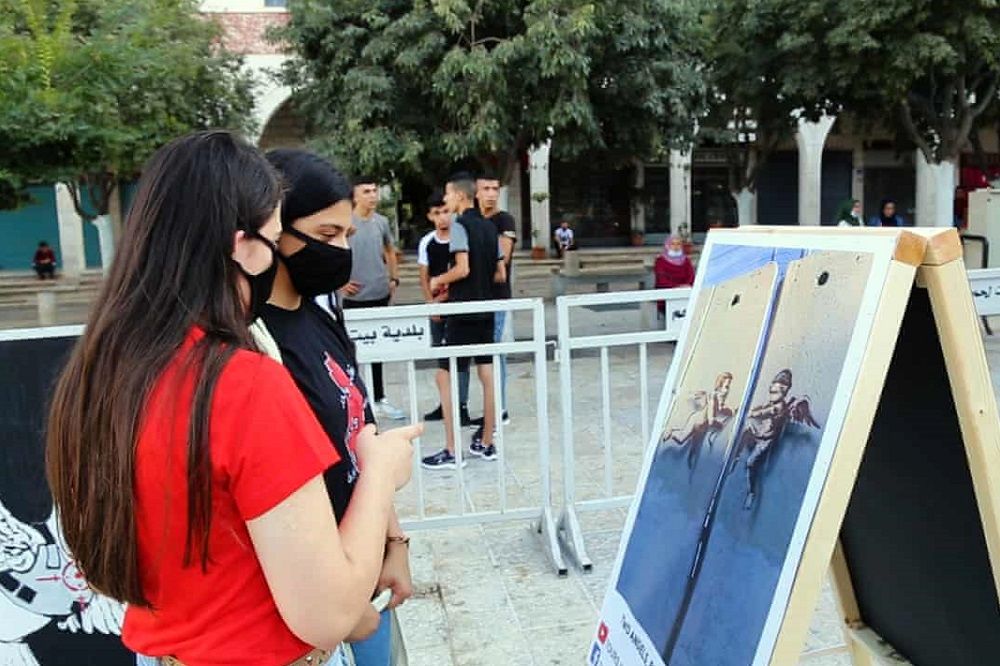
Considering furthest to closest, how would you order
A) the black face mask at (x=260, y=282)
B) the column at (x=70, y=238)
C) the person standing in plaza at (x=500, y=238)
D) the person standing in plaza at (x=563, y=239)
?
the person standing in plaza at (x=563, y=239), the column at (x=70, y=238), the person standing in plaza at (x=500, y=238), the black face mask at (x=260, y=282)

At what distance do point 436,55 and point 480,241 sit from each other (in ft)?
18.5

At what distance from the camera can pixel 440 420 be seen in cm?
653

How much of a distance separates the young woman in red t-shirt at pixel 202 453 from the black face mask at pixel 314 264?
1.49 feet

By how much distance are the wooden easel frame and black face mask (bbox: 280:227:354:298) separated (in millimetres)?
1044

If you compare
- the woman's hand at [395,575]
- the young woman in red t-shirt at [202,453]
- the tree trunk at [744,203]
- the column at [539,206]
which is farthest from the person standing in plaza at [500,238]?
the column at [539,206]

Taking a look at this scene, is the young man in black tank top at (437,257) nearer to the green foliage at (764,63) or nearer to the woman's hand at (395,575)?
the woman's hand at (395,575)

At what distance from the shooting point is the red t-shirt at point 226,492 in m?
1.13

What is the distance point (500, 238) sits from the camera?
6410 millimetres

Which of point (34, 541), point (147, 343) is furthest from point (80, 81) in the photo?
point (147, 343)

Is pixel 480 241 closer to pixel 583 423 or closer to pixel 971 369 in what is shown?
pixel 583 423

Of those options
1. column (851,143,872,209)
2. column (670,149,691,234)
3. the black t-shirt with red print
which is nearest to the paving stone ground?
the black t-shirt with red print

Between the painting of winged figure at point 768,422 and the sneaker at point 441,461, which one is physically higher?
the painting of winged figure at point 768,422

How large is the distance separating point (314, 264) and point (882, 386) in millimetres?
Result: 1124

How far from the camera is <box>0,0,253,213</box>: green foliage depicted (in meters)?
7.76
